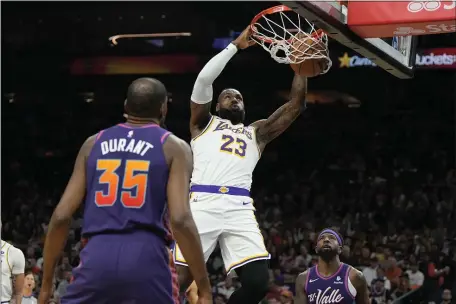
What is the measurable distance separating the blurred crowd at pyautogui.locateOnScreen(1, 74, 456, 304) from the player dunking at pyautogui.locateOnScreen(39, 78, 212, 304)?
876 cm

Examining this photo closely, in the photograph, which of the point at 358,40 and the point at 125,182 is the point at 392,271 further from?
the point at 125,182

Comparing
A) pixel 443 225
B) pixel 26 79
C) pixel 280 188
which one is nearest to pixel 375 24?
pixel 443 225

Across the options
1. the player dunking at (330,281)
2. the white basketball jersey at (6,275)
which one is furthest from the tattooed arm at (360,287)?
the white basketball jersey at (6,275)

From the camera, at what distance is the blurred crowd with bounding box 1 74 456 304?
14.5 metres

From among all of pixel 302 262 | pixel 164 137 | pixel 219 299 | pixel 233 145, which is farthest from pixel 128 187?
pixel 302 262

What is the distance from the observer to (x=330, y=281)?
8.77m

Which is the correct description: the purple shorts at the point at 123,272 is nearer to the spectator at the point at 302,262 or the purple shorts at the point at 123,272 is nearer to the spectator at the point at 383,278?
the spectator at the point at 383,278

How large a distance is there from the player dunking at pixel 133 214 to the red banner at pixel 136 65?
17.0 metres

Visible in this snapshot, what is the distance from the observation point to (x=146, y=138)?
428cm

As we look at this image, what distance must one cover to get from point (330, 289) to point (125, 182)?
494 cm

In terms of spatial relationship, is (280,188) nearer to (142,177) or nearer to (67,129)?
(67,129)

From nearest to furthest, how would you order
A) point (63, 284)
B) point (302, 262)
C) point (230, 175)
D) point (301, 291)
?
point (230, 175), point (301, 291), point (63, 284), point (302, 262)

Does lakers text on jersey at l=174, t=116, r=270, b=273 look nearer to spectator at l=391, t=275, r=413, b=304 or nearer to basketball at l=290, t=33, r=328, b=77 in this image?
basketball at l=290, t=33, r=328, b=77

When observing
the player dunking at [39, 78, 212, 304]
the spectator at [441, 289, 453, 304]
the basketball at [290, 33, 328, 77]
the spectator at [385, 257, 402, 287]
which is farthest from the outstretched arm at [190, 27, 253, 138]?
the spectator at [385, 257, 402, 287]
